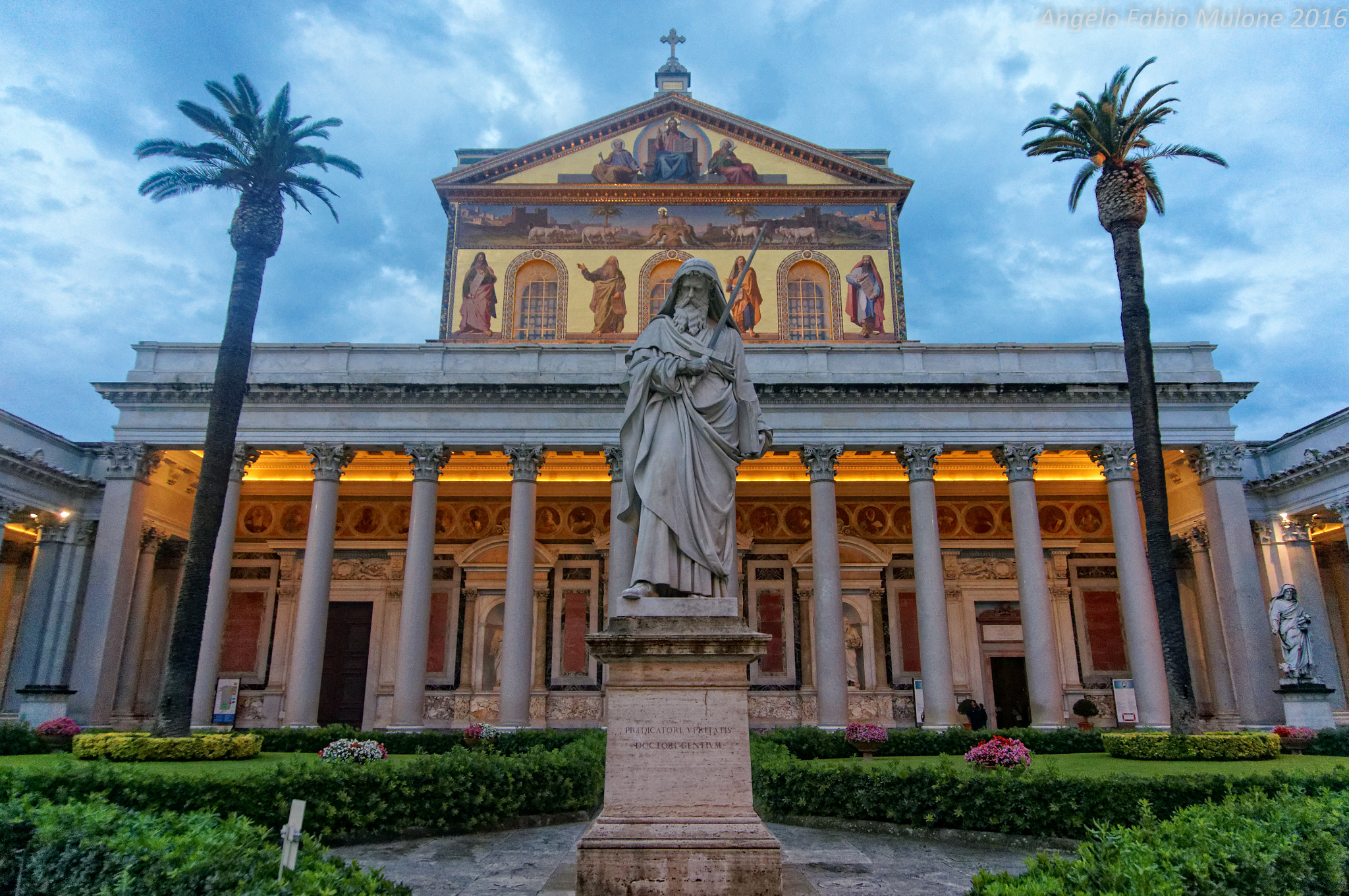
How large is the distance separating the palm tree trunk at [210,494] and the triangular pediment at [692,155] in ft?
40.2

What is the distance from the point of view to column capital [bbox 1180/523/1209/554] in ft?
89.8

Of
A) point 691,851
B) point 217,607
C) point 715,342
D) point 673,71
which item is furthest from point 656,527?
point 673,71

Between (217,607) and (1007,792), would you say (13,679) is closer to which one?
(217,607)

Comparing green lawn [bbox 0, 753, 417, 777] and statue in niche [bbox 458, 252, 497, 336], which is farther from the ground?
statue in niche [bbox 458, 252, 497, 336]

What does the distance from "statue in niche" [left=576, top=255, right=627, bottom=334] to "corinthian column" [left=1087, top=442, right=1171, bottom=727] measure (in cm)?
1590

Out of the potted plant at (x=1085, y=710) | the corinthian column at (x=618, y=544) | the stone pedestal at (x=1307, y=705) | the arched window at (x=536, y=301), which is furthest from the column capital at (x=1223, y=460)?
the arched window at (x=536, y=301)

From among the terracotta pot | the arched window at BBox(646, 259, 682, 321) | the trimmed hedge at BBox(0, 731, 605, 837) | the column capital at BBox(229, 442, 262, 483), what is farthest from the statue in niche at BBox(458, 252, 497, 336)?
the terracotta pot

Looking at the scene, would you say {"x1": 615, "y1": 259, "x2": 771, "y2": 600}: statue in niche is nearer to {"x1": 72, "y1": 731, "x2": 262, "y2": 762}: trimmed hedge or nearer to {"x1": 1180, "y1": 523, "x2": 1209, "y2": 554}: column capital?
{"x1": 72, "y1": 731, "x2": 262, "y2": 762}: trimmed hedge

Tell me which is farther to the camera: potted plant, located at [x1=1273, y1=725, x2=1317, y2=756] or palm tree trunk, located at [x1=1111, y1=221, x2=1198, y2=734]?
potted plant, located at [x1=1273, y1=725, x2=1317, y2=756]

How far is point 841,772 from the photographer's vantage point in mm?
12641

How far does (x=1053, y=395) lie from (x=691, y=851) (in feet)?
74.0

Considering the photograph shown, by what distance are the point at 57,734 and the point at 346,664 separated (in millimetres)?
9471

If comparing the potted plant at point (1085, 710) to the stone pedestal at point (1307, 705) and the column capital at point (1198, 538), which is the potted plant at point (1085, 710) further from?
the column capital at point (1198, 538)

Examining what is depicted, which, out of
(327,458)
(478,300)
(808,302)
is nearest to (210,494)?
(327,458)
